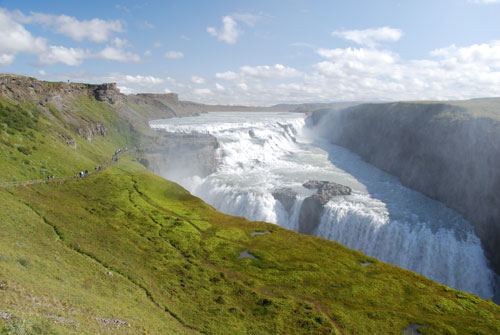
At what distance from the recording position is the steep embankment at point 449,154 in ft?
172

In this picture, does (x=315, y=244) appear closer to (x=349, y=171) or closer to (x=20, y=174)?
(x=20, y=174)

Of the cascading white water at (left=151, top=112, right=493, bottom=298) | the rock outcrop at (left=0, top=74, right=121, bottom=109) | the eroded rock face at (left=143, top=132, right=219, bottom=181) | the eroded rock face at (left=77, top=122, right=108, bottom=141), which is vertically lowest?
the cascading white water at (left=151, top=112, right=493, bottom=298)

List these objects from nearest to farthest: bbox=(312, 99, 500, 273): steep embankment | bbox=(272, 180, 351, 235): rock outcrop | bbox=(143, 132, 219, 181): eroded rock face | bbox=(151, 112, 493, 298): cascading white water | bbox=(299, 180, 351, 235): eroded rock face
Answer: bbox=(151, 112, 493, 298): cascading white water → bbox=(312, 99, 500, 273): steep embankment → bbox=(299, 180, 351, 235): eroded rock face → bbox=(272, 180, 351, 235): rock outcrop → bbox=(143, 132, 219, 181): eroded rock face

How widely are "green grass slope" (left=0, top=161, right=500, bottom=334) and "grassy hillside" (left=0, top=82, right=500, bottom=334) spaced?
0.10 metres

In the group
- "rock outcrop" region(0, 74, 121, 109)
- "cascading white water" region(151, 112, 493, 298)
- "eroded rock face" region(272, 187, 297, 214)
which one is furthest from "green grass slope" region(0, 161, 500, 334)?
"rock outcrop" region(0, 74, 121, 109)

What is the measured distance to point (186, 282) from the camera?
26.6m

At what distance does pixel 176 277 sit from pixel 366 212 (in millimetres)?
38197

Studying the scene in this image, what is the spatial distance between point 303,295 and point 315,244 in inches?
518

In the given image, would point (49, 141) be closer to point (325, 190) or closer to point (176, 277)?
point (176, 277)

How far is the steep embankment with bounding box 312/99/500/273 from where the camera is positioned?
52.3m

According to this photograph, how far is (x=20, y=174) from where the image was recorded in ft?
137

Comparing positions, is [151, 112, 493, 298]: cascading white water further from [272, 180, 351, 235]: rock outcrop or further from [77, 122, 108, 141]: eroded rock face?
[77, 122, 108, 141]: eroded rock face

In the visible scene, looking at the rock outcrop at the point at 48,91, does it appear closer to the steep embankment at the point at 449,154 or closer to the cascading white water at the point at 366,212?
the cascading white water at the point at 366,212

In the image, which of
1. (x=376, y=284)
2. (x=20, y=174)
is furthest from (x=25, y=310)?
(x=20, y=174)
